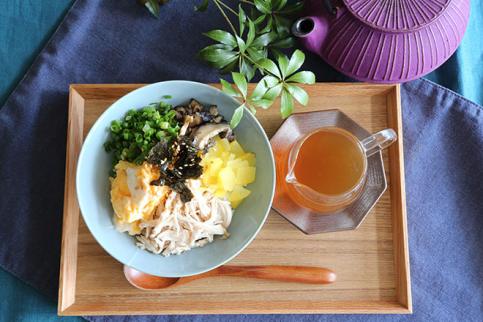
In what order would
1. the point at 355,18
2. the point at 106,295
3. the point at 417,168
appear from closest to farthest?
the point at 355,18 < the point at 106,295 < the point at 417,168

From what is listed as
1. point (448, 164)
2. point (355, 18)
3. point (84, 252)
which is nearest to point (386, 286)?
point (448, 164)

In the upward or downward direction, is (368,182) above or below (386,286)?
above

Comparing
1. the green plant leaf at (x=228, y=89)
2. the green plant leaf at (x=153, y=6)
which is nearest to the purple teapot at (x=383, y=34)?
the green plant leaf at (x=228, y=89)

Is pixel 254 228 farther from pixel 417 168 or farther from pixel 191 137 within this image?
pixel 417 168

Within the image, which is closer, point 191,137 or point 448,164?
point 191,137

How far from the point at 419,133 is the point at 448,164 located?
0.13 m

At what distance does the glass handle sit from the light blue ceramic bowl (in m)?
0.25

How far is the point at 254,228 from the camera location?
49.7 inches

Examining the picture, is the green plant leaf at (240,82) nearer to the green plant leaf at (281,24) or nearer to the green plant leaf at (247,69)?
the green plant leaf at (247,69)

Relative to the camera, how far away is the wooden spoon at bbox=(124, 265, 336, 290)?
1352mm

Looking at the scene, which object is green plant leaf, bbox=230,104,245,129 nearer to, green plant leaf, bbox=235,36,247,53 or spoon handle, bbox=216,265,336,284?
green plant leaf, bbox=235,36,247,53

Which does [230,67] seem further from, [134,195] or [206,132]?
[134,195]

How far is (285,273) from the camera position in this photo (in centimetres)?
135

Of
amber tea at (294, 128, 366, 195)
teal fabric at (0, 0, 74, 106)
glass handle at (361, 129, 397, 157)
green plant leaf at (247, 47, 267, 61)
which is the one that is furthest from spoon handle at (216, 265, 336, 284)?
teal fabric at (0, 0, 74, 106)
